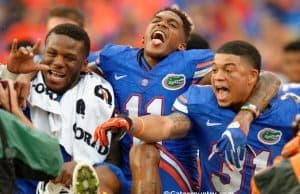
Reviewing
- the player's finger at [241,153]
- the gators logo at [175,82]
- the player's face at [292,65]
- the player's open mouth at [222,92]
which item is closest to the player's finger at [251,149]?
the player's finger at [241,153]

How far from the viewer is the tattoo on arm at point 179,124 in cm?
753

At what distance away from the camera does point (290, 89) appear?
8094 mm

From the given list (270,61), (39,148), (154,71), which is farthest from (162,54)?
(270,61)

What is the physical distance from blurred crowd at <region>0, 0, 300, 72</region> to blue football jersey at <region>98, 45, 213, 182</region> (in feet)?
16.4

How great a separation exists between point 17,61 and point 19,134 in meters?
1.44

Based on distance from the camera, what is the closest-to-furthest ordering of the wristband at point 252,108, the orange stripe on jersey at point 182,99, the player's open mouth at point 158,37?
the wristband at point 252,108, the orange stripe on jersey at point 182,99, the player's open mouth at point 158,37

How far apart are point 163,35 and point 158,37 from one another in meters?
0.04

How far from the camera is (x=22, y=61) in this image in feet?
23.6

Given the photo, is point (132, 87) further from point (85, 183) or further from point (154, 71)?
point (85, 183)

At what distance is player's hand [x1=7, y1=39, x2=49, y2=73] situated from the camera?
708cm

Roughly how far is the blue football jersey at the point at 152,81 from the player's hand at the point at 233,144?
0.62 meters

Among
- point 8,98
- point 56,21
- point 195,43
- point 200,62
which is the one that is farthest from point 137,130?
point 56,21

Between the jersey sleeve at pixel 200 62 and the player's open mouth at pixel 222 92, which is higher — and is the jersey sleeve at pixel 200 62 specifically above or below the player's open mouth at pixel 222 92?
above

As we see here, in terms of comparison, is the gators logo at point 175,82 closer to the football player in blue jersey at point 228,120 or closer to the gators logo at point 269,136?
the football player in blue jersey at point 228,120
